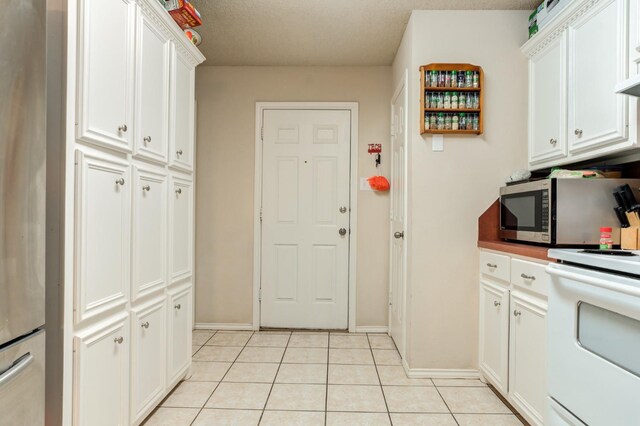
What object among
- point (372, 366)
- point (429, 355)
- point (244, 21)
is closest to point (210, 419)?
point (372, 366)

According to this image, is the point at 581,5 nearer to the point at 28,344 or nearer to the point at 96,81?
the point at 96,81

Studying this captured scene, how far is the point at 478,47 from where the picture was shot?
2.54m

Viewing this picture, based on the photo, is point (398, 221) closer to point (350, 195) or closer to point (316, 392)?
point (350, 195)

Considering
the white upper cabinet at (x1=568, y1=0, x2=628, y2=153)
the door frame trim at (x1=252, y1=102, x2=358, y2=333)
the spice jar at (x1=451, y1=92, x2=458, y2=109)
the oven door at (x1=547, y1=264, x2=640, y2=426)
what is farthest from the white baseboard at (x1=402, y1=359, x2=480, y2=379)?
the spice jar at (x1=451, y1=92, x2=458, y2=109)

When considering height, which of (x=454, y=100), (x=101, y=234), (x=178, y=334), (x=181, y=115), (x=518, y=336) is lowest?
(x=178, y=334)

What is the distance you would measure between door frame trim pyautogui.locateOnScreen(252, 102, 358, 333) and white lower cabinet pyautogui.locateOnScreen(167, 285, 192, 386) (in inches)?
45.4

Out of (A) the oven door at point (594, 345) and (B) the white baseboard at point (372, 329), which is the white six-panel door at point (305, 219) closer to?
(B) the white baseboard at point (372, 329)

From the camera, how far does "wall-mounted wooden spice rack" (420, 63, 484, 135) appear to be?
2.49m

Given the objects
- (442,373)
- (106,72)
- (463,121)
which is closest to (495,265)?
(442,373)

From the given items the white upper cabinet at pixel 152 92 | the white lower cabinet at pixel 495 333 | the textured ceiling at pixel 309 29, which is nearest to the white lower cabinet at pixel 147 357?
the white upper cabinet at pixel 152 92

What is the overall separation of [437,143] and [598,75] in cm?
92

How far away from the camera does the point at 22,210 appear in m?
0.86

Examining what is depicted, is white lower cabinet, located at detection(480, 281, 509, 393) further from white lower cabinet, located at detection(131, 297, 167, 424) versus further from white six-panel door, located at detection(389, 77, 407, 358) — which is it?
white lower cabinet, located at detection(131, 297, 167, 424)

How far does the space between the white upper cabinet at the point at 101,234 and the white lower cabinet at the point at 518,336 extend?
74.2 inches
